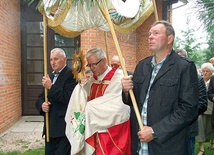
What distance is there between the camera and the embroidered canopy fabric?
9.91 feet

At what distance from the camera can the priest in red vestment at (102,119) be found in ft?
10.8

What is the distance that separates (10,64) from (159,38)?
20.5 feet

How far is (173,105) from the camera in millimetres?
2443

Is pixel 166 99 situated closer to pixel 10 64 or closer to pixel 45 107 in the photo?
pixel 45 107

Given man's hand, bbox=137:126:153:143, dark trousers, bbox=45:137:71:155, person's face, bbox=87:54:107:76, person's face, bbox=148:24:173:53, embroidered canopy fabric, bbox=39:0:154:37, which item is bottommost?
dark trousers, bbox=45:137:71:155

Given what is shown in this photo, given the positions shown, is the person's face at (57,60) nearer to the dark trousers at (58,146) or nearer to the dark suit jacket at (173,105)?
the dark trousers at (58,146)

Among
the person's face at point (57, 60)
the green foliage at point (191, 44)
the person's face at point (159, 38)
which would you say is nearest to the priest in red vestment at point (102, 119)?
the person's face at point (57, 60)

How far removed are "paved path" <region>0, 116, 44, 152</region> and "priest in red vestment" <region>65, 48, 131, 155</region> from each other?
2965mm

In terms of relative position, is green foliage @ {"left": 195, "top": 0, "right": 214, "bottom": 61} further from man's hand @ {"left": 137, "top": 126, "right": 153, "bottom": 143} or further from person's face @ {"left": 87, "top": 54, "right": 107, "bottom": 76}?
man's hand @ {"left": 137, "top": 126, "right": 153, "bottom": 143}

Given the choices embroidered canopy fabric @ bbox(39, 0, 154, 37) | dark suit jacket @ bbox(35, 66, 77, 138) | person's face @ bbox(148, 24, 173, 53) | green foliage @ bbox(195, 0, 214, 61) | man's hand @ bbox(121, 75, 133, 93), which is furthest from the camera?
green foliage @ bbox(195, 0, 214, 61)

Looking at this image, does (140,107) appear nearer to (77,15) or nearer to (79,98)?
(79,98)

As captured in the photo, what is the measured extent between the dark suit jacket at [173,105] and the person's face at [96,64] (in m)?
1.13

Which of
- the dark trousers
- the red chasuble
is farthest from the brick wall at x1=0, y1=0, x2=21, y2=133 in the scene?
→ the red chasuble

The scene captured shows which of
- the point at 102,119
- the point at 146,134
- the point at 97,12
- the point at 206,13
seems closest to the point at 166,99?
the point at 146,134
